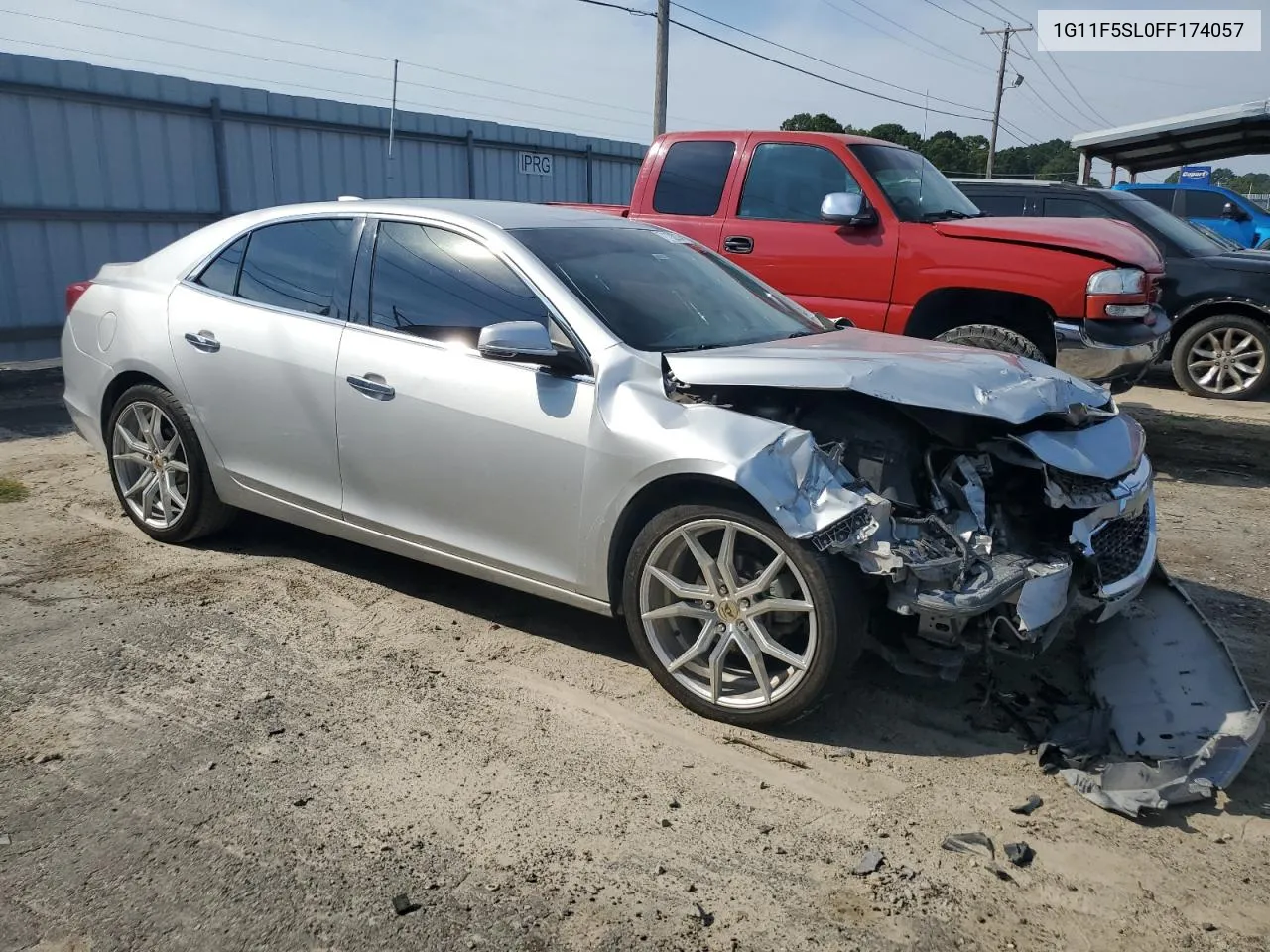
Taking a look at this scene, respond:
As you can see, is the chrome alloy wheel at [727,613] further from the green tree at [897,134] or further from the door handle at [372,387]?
the green tree at [897,134]

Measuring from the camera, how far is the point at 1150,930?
257 centimetres

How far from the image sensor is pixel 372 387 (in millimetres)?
4219

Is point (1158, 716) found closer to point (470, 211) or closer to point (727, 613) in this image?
point (727, 613)

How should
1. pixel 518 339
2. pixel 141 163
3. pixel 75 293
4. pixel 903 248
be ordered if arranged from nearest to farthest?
pixel 518 339, pixel 75 293, pixel 903 248, pixel 141 163

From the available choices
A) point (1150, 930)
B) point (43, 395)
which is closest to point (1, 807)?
point (1150, 930)

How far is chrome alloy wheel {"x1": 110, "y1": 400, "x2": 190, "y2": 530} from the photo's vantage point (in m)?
5.04

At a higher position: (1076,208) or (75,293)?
(1076,208)

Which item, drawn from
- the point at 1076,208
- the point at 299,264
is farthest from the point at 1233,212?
the point at 299,264

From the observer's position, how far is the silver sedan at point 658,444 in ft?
11.0

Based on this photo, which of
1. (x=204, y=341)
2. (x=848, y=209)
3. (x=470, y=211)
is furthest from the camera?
(x=848, y=209)

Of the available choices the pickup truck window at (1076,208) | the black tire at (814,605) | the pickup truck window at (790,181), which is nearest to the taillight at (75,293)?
the black tire at (814,605)

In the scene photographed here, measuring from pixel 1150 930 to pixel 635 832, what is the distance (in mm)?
1326

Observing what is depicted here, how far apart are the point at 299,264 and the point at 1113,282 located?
4945mm

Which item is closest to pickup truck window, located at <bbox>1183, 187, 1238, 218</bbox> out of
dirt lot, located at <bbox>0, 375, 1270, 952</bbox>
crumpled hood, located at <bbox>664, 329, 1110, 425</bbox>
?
dirt lot, located at <bbox>0, 375, 1270, 952</bbox>
